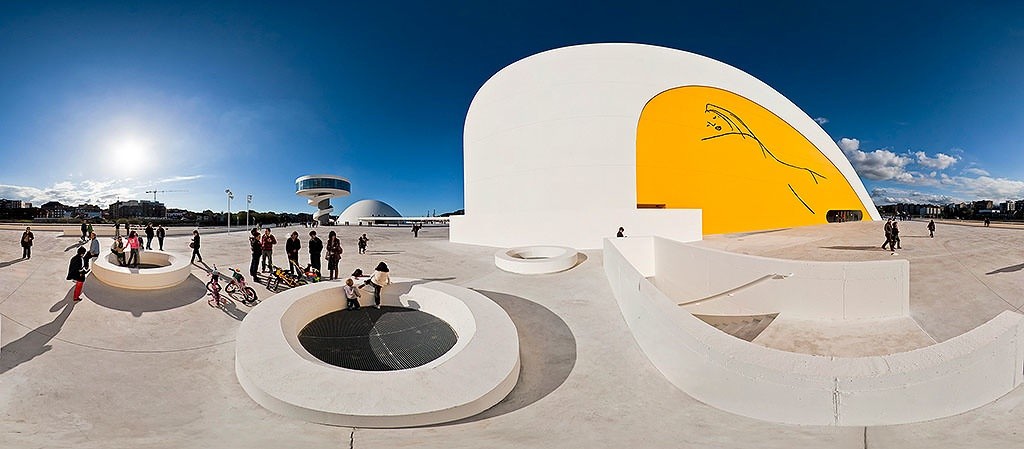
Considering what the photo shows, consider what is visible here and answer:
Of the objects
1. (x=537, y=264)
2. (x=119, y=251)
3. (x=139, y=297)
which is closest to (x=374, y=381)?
(x=537, y=264)

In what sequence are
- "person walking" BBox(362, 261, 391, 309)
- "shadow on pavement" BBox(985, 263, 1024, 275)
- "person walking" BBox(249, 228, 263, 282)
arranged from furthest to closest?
"shadow on pavement" BBox(985, 263, 1024, 275) < "person walking" BBox(249, 228, 263, 282) < "person walking" BBox(362, 261, 391, 309)

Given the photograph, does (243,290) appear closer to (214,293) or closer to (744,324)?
(214,293)

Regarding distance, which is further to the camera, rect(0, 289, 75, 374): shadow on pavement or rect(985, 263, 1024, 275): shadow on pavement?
rect(985, 263, 1024, 275): shadow on pavement

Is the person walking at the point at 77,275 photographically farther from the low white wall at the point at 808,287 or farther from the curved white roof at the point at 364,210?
the curved white roof at the point at 364,210

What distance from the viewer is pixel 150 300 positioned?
8492 mm

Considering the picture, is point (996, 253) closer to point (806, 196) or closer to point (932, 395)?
point (806, 196)

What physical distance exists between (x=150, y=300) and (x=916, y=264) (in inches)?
837

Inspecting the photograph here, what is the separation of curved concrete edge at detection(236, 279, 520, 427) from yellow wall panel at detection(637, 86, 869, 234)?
1622 cm

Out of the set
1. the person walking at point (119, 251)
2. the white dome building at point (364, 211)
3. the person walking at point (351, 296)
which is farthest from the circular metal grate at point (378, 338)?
the white dome building at point (364, 211)

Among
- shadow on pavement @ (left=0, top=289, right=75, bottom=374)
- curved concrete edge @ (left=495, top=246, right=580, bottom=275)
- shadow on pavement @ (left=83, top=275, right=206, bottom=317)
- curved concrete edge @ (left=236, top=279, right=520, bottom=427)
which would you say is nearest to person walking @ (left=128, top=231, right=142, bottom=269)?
shadow on pavement @ (left=83, top=275, right=206, bottom=317)

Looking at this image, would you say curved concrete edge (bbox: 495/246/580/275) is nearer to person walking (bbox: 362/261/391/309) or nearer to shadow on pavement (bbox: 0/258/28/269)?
person walking (bbox: 362/261/391/309)

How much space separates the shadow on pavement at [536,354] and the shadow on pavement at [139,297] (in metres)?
6.93

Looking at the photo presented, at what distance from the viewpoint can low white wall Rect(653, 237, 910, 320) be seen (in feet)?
28.8

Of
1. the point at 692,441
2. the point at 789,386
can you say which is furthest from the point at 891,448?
the point at 692,441
